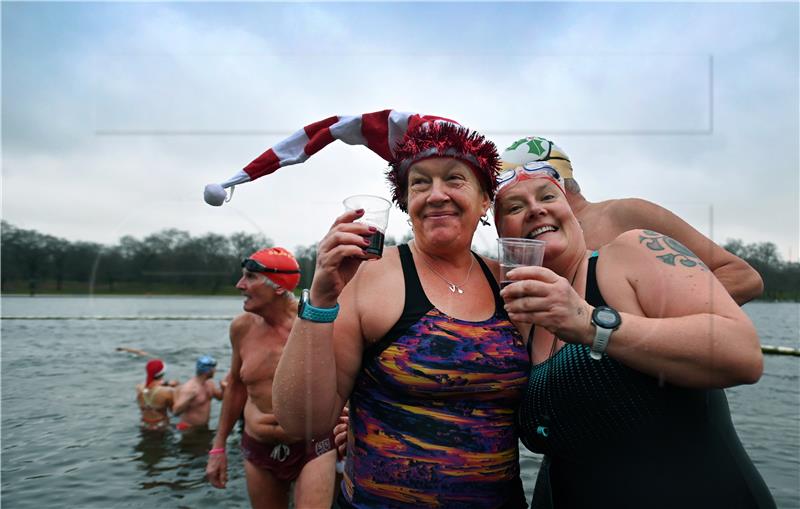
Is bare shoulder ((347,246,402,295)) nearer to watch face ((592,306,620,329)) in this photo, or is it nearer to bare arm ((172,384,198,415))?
watch face ((592,306,620,329))

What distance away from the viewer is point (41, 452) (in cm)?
916

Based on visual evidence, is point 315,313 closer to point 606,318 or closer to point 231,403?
point 606,318

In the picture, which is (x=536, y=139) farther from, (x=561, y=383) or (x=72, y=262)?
(x=72, y=262)

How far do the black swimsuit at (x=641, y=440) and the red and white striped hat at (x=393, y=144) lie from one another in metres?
0.83

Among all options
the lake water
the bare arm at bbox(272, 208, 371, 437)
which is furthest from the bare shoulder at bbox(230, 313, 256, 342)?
the lake water

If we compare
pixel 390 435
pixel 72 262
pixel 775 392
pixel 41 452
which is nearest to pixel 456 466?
pixel 390 435

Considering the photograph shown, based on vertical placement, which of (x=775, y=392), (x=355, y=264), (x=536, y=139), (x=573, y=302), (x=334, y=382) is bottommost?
(x=775, y=392)

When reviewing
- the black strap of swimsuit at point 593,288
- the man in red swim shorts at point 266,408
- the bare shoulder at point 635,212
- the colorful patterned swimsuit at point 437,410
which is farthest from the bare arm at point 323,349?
the man in red swim shorts at point 266,408

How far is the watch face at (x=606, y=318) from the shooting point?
152 cm

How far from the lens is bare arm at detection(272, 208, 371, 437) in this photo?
176 centimetres

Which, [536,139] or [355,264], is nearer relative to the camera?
[355,264]

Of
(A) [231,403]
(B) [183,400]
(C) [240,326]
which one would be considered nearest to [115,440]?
(B) [183,400]

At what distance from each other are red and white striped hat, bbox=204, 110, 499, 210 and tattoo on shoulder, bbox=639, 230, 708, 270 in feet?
2.29

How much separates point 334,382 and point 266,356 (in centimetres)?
286
